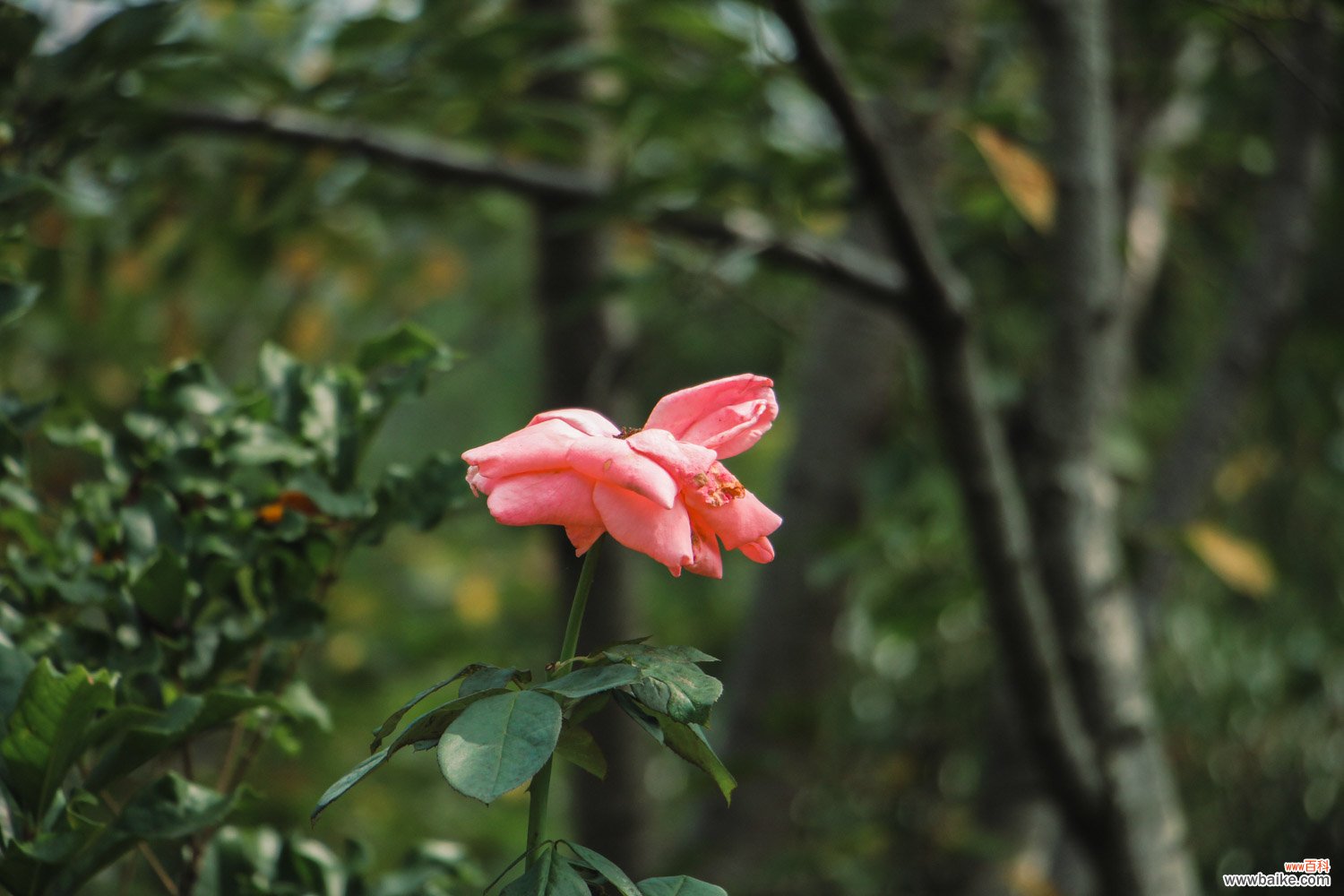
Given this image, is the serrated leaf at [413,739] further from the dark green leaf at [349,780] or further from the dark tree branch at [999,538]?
the dark tree branch at [999,538]

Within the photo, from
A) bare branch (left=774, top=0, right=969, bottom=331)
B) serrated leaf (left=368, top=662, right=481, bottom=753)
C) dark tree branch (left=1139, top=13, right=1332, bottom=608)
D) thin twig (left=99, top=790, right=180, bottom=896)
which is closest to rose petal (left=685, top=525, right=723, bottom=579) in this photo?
serrated leaf (left=368, top=662, right=481, bottom=753)

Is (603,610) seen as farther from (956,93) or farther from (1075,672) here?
(956,93)

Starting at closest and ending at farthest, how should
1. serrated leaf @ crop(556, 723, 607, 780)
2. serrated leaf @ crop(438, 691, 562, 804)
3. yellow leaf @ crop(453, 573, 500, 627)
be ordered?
serrated leaf @ crop(438, 691, 562, 804), serrated leaf @ crop(556, 723, 607, 780), yellow leaf @ crop(453, 573, 500, 627)

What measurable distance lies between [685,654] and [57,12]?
3.24 ft

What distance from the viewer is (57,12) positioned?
108 cm

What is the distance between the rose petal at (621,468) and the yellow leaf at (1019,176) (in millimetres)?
987

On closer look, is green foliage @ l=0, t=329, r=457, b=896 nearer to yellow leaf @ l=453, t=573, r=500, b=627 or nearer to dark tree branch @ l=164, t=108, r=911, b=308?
dark tree branch @ l=164, t=108, r=911, b=308

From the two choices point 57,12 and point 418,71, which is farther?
point 418,71

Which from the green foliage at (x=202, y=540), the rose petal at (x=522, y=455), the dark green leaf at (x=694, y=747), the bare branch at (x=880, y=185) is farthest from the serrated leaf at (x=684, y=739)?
the bare branch at (x=880, y=185)

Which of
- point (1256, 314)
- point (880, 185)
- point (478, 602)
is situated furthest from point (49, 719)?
point (478, 602)

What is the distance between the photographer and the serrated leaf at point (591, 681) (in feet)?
1.39

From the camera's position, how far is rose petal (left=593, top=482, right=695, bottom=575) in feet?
1.39

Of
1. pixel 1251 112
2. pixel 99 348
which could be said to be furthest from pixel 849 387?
pixel 99 348

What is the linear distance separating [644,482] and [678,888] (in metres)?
0.17
